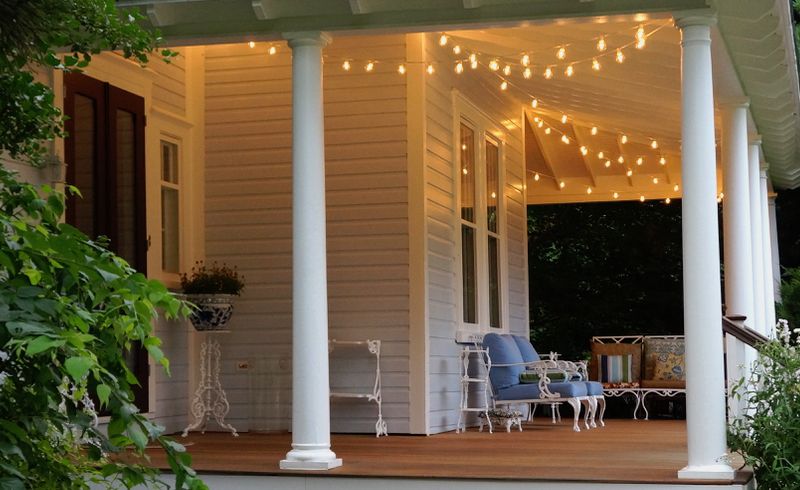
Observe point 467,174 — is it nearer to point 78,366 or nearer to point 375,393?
point 375,393

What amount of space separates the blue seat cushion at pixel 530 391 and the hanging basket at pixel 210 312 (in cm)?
258

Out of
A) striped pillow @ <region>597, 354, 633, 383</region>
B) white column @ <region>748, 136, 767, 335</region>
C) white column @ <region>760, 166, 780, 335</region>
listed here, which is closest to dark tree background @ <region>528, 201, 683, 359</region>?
striped pillow @ <region>597, 354, 633, 383</region>

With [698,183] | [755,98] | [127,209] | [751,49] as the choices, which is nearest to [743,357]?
[698,183]

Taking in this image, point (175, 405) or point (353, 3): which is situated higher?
point (353, 3)

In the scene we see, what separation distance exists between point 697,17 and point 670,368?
283 inches

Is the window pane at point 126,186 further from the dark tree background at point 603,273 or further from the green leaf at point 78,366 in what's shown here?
the dark tree background at point 603,273

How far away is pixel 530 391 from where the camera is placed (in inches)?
395

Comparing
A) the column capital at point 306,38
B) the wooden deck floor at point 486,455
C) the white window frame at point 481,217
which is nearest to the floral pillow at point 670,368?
the white window frame at point 481,217

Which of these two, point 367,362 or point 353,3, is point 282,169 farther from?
point 353,3

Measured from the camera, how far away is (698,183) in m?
6.35

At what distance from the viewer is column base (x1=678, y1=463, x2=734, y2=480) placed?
20.1ft

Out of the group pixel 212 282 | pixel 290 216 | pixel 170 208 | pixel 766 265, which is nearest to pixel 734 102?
pixel 290 216

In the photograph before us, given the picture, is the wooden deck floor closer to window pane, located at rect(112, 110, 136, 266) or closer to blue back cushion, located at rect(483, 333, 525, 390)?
blue back cushion, located at rect(483, 333, 525, 390)

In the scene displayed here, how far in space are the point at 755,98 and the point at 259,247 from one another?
418cm
